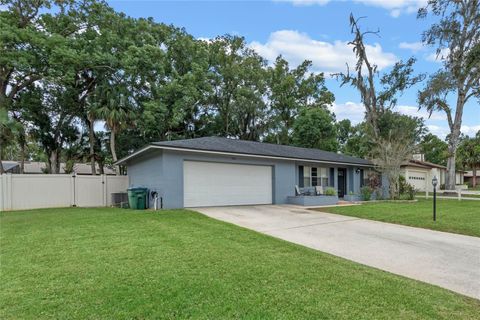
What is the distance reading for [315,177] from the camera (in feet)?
57.0

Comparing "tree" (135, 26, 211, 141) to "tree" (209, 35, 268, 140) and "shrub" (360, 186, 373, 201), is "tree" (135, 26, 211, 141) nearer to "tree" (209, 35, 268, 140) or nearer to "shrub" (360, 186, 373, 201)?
"tree" (209, 35, 268, 140)

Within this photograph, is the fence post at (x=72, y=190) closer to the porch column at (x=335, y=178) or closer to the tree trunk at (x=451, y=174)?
the porch column at (x=335, y=178)

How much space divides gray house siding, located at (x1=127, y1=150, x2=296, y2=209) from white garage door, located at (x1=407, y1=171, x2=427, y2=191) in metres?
18.6

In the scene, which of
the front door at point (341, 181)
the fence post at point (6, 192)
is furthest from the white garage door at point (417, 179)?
the fence post at point (6, 192)

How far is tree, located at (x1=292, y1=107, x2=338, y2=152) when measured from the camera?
26.3m

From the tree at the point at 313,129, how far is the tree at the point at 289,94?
2878 millimetres

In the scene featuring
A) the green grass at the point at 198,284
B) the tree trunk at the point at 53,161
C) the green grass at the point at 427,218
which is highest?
the tree trunk at the point at 53,161

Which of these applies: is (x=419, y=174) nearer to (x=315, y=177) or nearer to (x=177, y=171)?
(x=315, y=177)

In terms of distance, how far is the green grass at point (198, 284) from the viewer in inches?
125

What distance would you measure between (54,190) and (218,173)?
8.61 metres

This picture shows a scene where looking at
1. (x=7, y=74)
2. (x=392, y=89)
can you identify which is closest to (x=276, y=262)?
(x=7, y=74)

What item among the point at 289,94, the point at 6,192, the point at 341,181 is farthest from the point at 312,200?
the point at 289,94

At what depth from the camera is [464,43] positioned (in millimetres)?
21703

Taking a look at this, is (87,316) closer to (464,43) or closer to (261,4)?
(261,4)
